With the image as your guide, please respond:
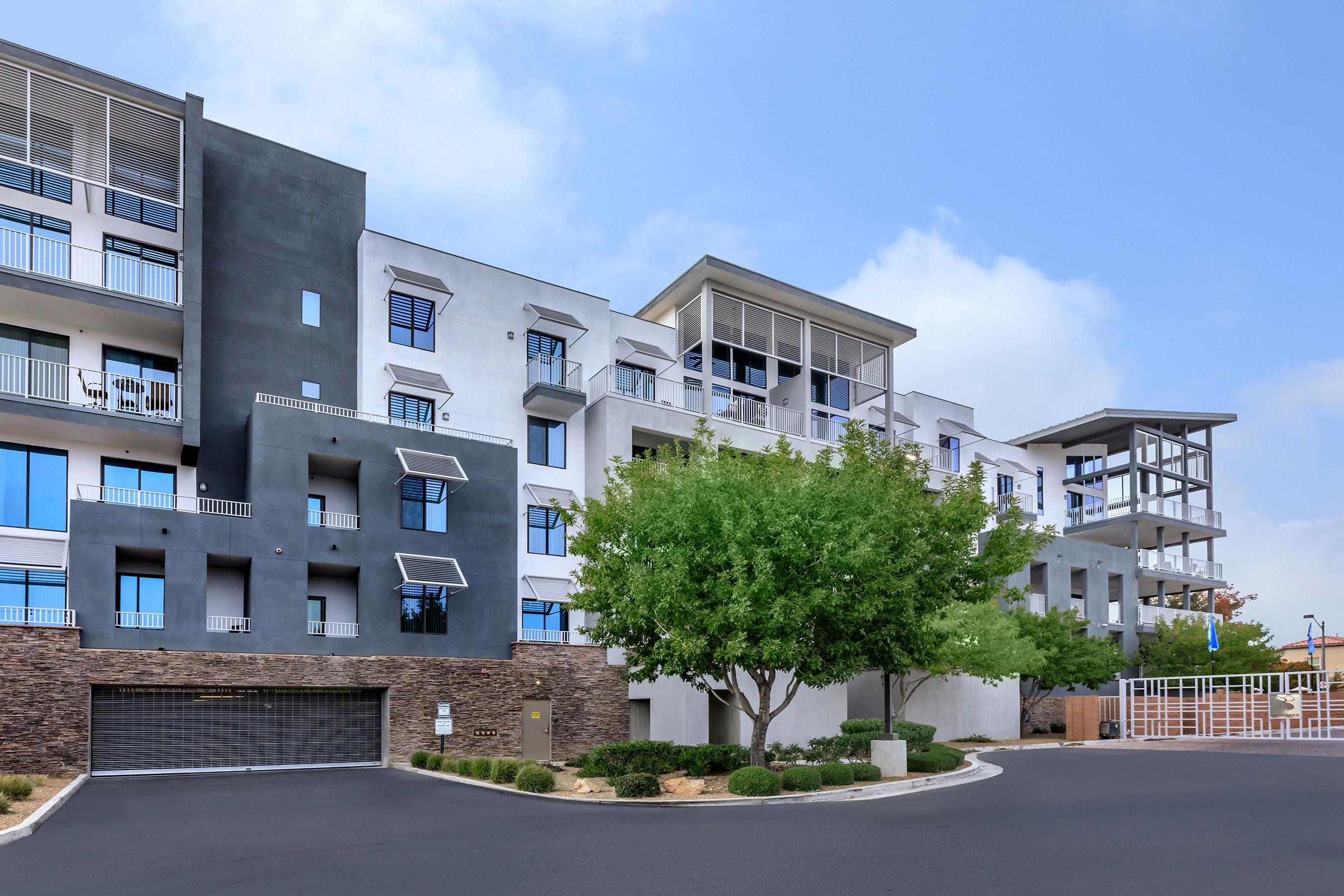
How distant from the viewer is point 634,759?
23891 mm

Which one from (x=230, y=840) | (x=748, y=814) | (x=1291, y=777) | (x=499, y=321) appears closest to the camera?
(x=230, y=840)

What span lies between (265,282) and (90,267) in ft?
16.9

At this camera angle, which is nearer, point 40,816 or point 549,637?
point 40,816

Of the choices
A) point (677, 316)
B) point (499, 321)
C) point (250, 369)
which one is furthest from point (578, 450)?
point (250, 369)

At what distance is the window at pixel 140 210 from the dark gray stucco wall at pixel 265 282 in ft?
3.40

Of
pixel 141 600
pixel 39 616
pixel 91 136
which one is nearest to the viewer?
pixel 39 616

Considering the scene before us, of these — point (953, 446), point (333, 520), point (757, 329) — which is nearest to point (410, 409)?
point (333, 520)

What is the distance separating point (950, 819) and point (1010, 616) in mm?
29180

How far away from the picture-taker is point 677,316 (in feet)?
144

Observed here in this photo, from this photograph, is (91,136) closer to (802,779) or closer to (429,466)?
(429,466)

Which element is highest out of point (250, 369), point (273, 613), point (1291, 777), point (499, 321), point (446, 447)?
point (499, 321)

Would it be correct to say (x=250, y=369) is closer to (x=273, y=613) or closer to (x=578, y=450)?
(x=273, y=613)

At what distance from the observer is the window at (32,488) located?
28969mm

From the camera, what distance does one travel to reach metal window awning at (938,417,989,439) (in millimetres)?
54844
